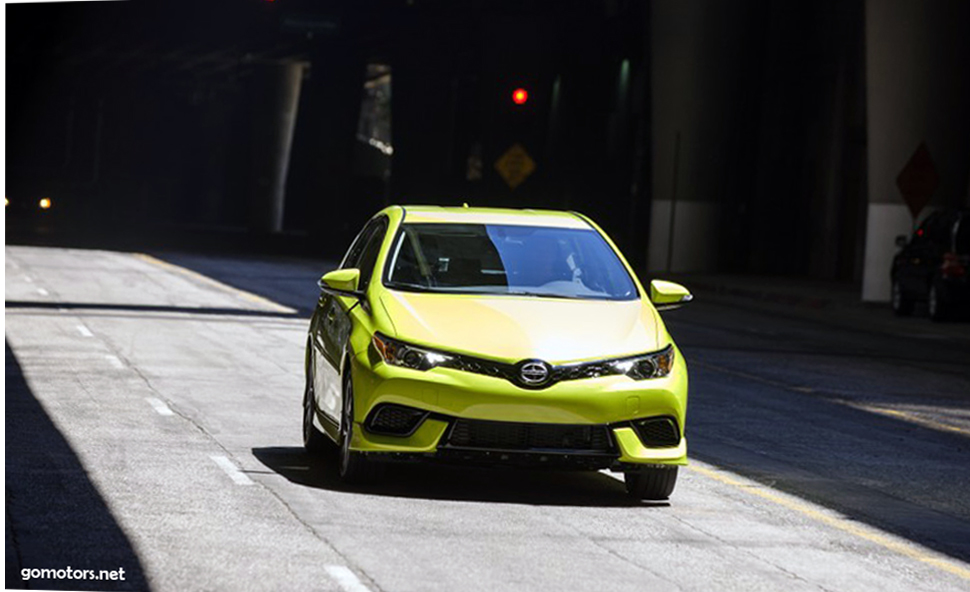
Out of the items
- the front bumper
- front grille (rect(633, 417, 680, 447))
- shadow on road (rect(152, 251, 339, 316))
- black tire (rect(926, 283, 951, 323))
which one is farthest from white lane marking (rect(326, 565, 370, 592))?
black tire (rect(926, 283, 951, 323))

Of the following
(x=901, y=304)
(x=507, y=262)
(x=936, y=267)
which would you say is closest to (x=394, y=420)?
(x=507, y=262)

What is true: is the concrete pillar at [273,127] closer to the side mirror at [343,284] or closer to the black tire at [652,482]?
the side mirror at [343,284]

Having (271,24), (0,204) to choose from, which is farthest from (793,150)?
(0,204)

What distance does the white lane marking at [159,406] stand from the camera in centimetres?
1531

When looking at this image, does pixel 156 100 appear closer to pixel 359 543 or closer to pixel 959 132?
pixel 959 132

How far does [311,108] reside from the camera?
250ft

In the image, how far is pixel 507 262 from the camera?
40.8 feet

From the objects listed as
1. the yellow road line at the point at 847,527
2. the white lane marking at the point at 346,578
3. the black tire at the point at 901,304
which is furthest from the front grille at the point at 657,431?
the black tire at the point at 901,304

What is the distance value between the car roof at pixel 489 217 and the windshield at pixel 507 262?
5 centimetres

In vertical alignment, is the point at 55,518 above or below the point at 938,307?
above

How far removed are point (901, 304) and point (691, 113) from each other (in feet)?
51.5

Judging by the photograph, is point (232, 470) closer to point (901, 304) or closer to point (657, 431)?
point (657, 431)

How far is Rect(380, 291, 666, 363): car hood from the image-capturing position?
11203 mm

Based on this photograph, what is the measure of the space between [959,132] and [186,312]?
1701 cm
